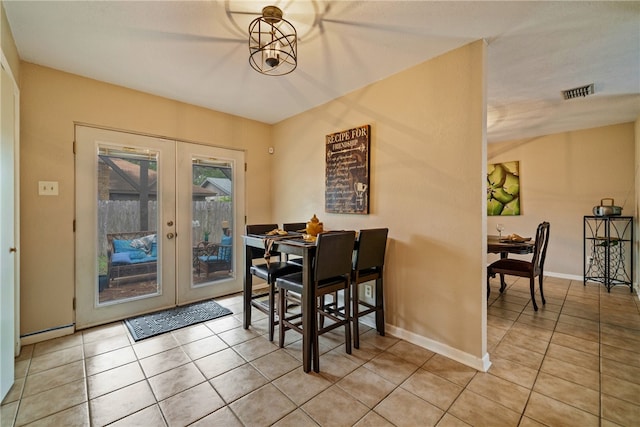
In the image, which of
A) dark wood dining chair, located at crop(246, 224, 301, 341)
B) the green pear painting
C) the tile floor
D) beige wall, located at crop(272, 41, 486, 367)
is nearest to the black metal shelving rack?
the green pear painting

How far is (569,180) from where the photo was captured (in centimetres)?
445

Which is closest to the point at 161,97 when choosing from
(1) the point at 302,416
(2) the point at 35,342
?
(2) the point at 35,342

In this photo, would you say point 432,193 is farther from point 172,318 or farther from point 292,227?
point 172,318

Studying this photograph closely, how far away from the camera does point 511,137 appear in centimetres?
481

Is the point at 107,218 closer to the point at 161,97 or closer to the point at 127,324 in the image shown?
the point at 127,324

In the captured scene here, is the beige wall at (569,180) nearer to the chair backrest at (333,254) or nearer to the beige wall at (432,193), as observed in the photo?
the beige wall at (432,193)

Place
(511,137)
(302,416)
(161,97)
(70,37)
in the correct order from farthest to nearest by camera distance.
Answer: (511,137) < (161,97) < (70,37) < (302,416)

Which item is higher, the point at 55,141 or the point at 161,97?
the point at 161,97

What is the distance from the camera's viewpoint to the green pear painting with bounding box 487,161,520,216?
4.96 metres

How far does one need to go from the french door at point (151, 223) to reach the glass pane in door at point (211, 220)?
13 mm

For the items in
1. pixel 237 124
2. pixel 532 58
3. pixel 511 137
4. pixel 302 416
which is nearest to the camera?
pixel 302 416

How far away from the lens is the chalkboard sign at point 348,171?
2793mm

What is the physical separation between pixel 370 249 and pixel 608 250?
4057 millimetres

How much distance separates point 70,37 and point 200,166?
161 centimetres
